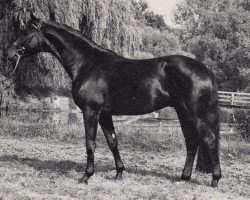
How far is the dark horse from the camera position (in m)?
6.09

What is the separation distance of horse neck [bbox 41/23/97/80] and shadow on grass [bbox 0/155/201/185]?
6.07ft

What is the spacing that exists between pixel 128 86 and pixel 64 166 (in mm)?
2382

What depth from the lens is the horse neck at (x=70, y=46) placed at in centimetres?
661

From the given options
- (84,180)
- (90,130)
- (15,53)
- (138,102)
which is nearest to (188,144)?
(138,102)

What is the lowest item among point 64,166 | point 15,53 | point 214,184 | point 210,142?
point 64,166

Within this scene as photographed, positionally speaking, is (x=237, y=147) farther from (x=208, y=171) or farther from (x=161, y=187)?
(x=161, y=187)

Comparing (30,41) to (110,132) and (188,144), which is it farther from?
(188,144)

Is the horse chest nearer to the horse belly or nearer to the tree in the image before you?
the horse belly

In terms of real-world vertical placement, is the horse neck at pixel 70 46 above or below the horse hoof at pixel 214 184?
above

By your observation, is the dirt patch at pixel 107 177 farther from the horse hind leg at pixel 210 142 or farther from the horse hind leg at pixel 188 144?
the horse hind leg at pixel 210 142

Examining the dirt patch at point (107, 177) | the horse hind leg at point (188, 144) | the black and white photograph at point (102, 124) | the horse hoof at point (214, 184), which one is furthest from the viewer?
the horse hind leg at point (188, 144)

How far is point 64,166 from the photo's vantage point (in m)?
7.85

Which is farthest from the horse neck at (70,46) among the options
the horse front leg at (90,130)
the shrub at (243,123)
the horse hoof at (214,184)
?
the shrub at (243,123)

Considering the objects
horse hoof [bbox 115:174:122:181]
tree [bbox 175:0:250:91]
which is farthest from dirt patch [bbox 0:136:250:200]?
tree [bbox 175:0:250:91]
